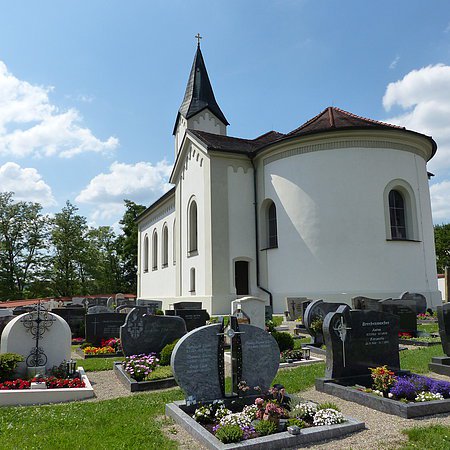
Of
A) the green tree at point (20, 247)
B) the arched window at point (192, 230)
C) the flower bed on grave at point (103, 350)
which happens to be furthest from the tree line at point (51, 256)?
the flower bed on grave at point (103, 350)

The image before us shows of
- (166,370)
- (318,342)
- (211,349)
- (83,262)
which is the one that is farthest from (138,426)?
(83,262)

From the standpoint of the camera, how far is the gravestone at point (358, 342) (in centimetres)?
764

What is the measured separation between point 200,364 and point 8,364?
4.25 m

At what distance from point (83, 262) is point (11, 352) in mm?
44510

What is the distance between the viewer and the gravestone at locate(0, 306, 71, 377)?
8750 mm

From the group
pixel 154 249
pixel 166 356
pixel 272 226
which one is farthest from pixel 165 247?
pixel 166 356

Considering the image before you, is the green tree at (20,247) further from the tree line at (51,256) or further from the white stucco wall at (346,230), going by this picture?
the white stucco wall at (346,230)

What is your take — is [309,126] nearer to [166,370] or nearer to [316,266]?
[316,266]

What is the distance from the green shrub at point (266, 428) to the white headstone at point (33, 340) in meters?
5.55

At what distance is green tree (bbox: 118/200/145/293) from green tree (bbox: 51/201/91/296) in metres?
5.56

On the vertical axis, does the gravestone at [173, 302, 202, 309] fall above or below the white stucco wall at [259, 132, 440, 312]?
below

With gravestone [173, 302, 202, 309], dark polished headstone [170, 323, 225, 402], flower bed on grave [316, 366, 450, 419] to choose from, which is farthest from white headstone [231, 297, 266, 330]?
gravestone [173, 302, 202, 309]

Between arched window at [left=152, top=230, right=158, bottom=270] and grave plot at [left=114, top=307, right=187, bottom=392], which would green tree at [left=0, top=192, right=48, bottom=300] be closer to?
arched window at [left=152, top=230, right=158, bottom=270]

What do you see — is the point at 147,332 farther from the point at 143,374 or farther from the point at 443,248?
the point at 443,248
